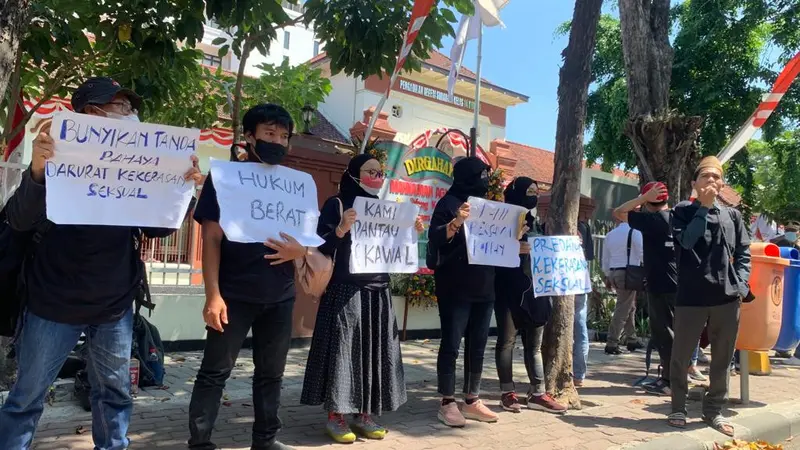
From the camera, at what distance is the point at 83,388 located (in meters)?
4.61

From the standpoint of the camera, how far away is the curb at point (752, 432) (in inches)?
171

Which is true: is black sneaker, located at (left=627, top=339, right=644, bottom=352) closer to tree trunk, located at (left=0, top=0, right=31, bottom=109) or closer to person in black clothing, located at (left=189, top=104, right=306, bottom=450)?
person in black clothing, located at (left=189, top=104, right=306, bottom=450)

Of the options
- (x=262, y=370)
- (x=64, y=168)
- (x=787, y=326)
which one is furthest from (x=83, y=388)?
(x=787, y=326)

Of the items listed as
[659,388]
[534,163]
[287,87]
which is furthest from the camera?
[534,163]

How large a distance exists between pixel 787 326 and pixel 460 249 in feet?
13.4

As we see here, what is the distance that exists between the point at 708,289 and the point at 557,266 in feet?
3.72

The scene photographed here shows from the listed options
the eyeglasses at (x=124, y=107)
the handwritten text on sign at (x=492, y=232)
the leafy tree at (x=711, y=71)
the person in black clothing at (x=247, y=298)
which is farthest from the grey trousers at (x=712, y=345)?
the leafy tree at (x=711, y=71)

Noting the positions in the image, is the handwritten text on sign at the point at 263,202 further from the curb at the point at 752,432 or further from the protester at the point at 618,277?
the protester at the point at 618,277

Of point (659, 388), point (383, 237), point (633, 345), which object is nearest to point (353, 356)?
point (383, 237)

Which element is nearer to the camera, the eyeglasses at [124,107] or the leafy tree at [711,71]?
the eyeglasses at [124,107]

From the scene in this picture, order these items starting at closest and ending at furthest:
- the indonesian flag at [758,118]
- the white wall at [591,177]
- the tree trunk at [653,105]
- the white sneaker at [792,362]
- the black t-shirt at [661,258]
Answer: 1. the black t-shirt at [661,258]
2. the indonesian flag at [758,118]
3. the tree trunk at [653,105]
4. the white sneaker at [792,362]
5. the white wall at [591,177]

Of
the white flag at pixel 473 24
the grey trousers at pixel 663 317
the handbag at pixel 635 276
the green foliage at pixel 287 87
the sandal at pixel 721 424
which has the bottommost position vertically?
the sandal at pixel 721 424

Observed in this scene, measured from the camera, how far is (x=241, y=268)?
333cm

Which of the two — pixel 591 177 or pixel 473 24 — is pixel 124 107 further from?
pixel 591 177
